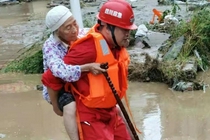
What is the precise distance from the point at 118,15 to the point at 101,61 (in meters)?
0.32

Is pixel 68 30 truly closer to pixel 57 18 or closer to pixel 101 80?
pixel 57 18

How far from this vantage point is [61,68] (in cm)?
318

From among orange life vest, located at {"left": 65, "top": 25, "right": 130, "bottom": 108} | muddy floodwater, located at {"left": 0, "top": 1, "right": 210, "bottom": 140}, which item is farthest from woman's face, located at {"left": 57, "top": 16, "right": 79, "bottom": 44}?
muddy floodwater, located at {"left": 0, "top": 1, "right": 210, "bottom": 140}

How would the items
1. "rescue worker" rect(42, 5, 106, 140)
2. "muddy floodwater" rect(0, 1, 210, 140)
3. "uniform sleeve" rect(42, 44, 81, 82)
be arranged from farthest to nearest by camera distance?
"muddy floodwater" rect(0, 1, 210, 140) < "rescue worker" rect(42, 5, 106, 140) < "uniform sleeve" rect(42, 44, 81, 82)

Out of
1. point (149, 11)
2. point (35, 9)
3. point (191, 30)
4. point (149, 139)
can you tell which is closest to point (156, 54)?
point (191, 30)

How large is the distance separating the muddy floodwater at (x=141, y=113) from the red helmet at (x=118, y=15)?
2.29m

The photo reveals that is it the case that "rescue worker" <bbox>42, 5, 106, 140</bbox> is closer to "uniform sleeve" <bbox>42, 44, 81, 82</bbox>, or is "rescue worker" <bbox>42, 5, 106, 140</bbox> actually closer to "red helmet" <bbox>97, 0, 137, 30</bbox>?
"uniform sleeve" <bbox>42, 44, 81, 82</bbox>

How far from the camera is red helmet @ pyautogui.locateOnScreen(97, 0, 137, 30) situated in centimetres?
318

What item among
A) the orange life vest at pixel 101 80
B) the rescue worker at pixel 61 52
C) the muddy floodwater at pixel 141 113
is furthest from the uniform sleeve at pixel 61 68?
the muddy floodwater at pixel 141 113

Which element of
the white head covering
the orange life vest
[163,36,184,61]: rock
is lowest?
[163,36,184,61]: rock

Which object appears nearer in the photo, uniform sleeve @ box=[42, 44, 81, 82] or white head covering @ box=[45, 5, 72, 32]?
uniform sleeve @ box=[42, 44, 81, 82]

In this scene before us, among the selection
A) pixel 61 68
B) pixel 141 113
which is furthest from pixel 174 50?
pixel 61 68

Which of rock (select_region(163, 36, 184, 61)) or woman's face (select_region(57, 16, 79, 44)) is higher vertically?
woman's face (select_region(57, 16, 79, 44))

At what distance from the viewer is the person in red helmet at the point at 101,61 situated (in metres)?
3.19
